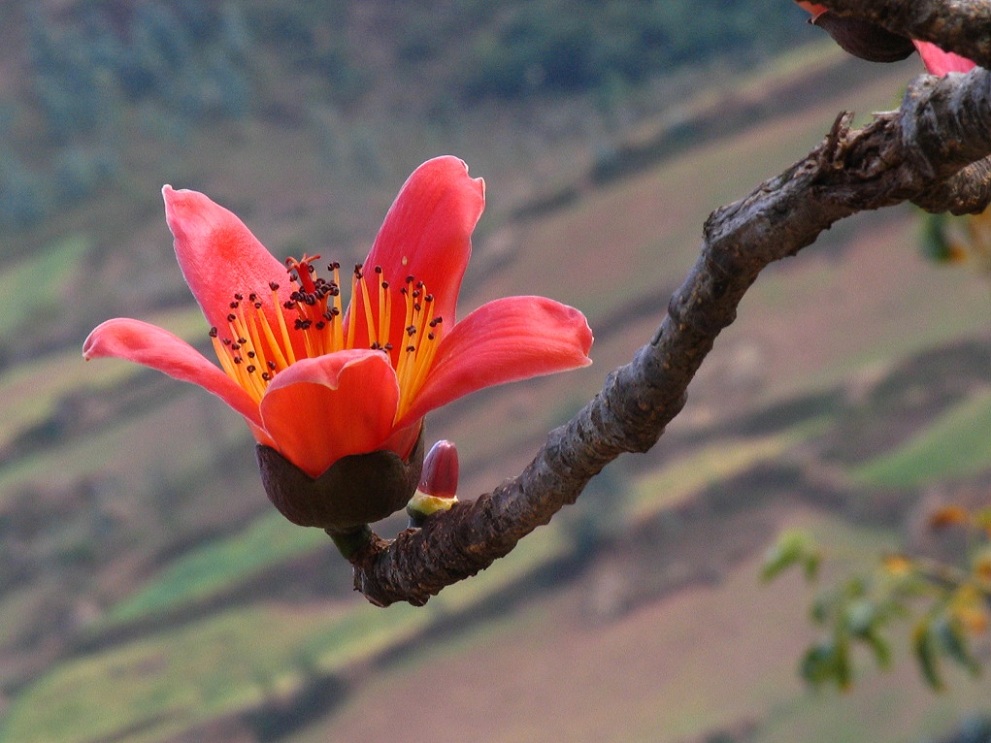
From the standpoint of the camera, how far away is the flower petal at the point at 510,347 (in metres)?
0.35

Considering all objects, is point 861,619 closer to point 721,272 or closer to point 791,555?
point 791,555

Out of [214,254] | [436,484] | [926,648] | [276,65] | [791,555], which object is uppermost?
[276,65]

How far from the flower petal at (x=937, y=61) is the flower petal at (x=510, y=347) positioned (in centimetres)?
12

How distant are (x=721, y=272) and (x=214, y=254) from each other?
187mm

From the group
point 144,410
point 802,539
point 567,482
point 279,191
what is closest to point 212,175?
point 279,191

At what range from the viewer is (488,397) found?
9.25ft

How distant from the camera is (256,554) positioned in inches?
101

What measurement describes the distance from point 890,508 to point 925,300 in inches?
22.0

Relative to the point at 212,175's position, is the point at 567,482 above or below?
below

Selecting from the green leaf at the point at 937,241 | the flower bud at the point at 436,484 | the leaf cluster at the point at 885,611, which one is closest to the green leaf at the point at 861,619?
the leaf cluster at the point at 885,611

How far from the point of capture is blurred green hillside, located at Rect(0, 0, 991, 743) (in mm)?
2342

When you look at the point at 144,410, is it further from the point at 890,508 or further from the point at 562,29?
the point at 890,508

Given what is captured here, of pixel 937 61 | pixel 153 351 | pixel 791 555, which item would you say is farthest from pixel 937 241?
pixel 153 351

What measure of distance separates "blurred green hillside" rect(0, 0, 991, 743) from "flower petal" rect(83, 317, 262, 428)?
68.6 inches
